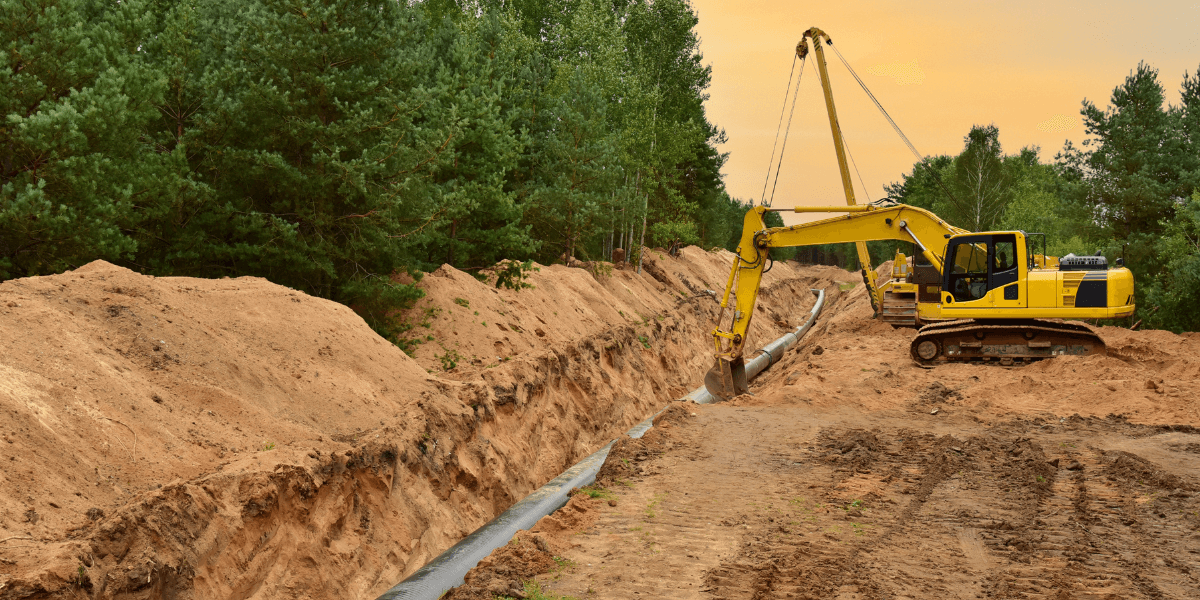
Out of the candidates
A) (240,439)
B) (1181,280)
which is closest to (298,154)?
(240,439)

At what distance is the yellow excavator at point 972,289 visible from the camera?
16.0m

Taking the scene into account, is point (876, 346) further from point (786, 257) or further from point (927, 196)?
point (786, 257)

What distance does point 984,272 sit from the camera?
16.7 m

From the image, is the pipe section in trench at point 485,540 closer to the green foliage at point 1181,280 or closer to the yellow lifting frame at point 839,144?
the yellow lifting frame at point 839,144

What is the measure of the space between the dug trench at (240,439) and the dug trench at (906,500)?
251 centimetres

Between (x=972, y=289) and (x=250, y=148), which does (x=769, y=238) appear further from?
(x=250, y=148)

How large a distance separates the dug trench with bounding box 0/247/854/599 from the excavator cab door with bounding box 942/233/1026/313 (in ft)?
28.5

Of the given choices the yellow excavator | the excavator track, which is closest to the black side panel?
the yellow excavator

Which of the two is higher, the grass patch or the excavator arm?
the excavator arm

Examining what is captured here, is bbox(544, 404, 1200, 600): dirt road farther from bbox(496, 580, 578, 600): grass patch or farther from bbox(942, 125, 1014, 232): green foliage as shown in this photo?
bbox(942, 125, 1014, 232): green foliage

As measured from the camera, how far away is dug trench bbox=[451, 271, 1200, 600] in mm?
6652

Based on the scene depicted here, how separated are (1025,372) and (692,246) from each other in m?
36.5

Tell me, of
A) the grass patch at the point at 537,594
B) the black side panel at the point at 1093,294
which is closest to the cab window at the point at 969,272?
the black side panel at the point at 1093,294

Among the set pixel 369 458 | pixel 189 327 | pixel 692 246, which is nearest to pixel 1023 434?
pixel 369 458
